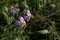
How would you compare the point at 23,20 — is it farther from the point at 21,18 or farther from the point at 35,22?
the point at 35,22

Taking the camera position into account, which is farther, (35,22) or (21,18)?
(35,22)

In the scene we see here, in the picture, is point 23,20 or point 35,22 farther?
point 35,22

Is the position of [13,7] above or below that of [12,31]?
above

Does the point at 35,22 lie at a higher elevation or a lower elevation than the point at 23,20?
lower

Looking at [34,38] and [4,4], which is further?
[4,4]

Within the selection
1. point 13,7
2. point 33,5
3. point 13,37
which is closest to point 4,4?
point 13,7

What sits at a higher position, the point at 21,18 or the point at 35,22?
the point at 21,18

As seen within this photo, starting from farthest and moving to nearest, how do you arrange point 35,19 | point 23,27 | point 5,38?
point 35,19 < point 23,27 < point 5,38

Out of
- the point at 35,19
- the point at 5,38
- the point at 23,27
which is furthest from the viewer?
the point at 35,19

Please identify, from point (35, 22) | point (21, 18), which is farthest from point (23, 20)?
point (35, 22)

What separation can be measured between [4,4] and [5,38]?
55 cm

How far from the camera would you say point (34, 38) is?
2.52 metres

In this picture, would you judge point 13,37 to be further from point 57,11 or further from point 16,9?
point 57,11

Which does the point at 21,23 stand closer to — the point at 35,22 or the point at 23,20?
the point at 23,20
